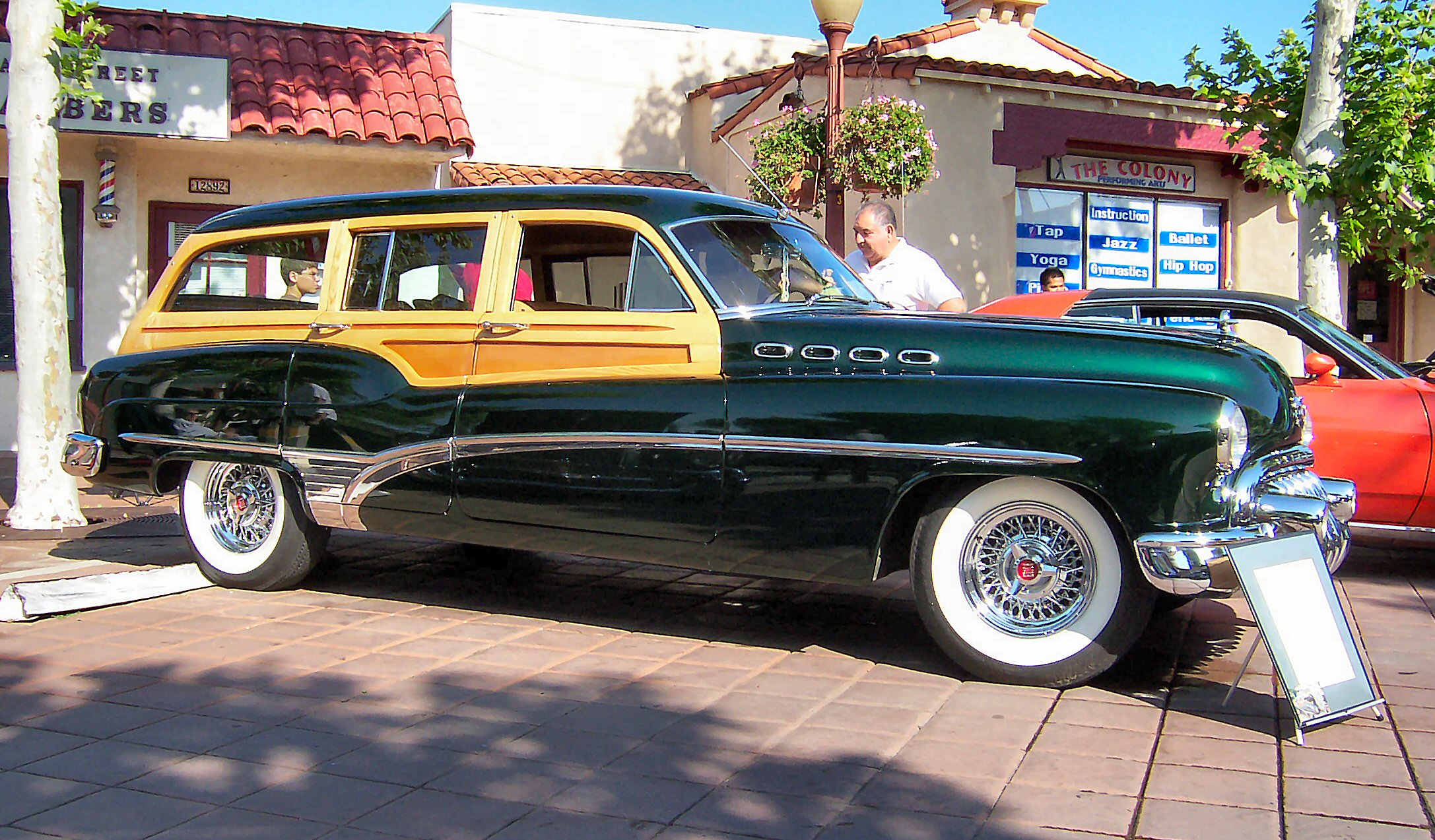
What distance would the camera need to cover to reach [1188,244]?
14.8m

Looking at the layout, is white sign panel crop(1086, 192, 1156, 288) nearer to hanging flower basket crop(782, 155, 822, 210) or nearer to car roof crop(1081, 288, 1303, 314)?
hanging flower basket crop(782, 155, 822, 210)

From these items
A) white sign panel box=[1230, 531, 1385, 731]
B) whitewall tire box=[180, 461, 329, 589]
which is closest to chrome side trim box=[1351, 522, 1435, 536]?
white sign panel box=[1230, 531, 1385, 731]

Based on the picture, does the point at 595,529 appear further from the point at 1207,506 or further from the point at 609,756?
the point at 1207,506

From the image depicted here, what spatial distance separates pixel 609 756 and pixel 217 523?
3.19 m

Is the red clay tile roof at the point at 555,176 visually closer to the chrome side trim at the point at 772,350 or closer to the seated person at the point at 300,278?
the seated person at the point at 300,278

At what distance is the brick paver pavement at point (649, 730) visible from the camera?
3219 millimetres

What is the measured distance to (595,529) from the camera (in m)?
4.96

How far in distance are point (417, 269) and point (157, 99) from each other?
6.47m

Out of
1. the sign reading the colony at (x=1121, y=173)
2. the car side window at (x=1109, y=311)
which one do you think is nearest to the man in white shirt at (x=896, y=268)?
the car side window at (x=1109, y=311)

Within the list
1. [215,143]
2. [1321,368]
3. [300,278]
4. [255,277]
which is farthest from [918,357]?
[215,143]

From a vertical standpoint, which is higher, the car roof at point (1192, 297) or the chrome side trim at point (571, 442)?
the car roof at point (1192, 297)

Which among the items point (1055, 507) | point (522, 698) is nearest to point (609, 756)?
point (522, 698)

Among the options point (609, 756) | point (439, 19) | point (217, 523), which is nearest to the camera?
point (609, 756)

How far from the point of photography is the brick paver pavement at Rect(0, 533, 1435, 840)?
3219mm
